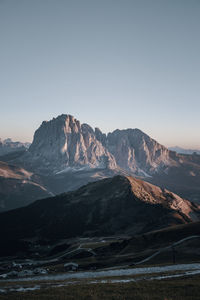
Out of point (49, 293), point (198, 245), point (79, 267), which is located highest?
point (49, 293)

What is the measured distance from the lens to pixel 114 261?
9956 cm

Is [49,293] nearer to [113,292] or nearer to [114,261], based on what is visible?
[113,292]

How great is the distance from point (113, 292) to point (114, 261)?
70220 millimetres

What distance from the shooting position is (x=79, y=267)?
325ft

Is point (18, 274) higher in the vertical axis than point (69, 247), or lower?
higher

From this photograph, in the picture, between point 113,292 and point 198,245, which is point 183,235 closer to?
point 198,245

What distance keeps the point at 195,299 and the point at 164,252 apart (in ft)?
250

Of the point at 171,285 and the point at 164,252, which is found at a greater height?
the point at 171,285

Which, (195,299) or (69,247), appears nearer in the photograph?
(195,299)

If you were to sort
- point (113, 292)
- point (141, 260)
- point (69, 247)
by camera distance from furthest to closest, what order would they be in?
point (69, 247) → point (141, 260) → point (113, 292)

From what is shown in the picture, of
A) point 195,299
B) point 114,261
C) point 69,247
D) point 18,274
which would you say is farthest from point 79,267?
point 69,247

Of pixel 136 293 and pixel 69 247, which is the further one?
pixel 69 247

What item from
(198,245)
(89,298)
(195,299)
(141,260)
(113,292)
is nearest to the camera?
(195,299)

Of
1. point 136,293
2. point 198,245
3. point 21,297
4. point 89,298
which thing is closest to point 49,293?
point 21,297
